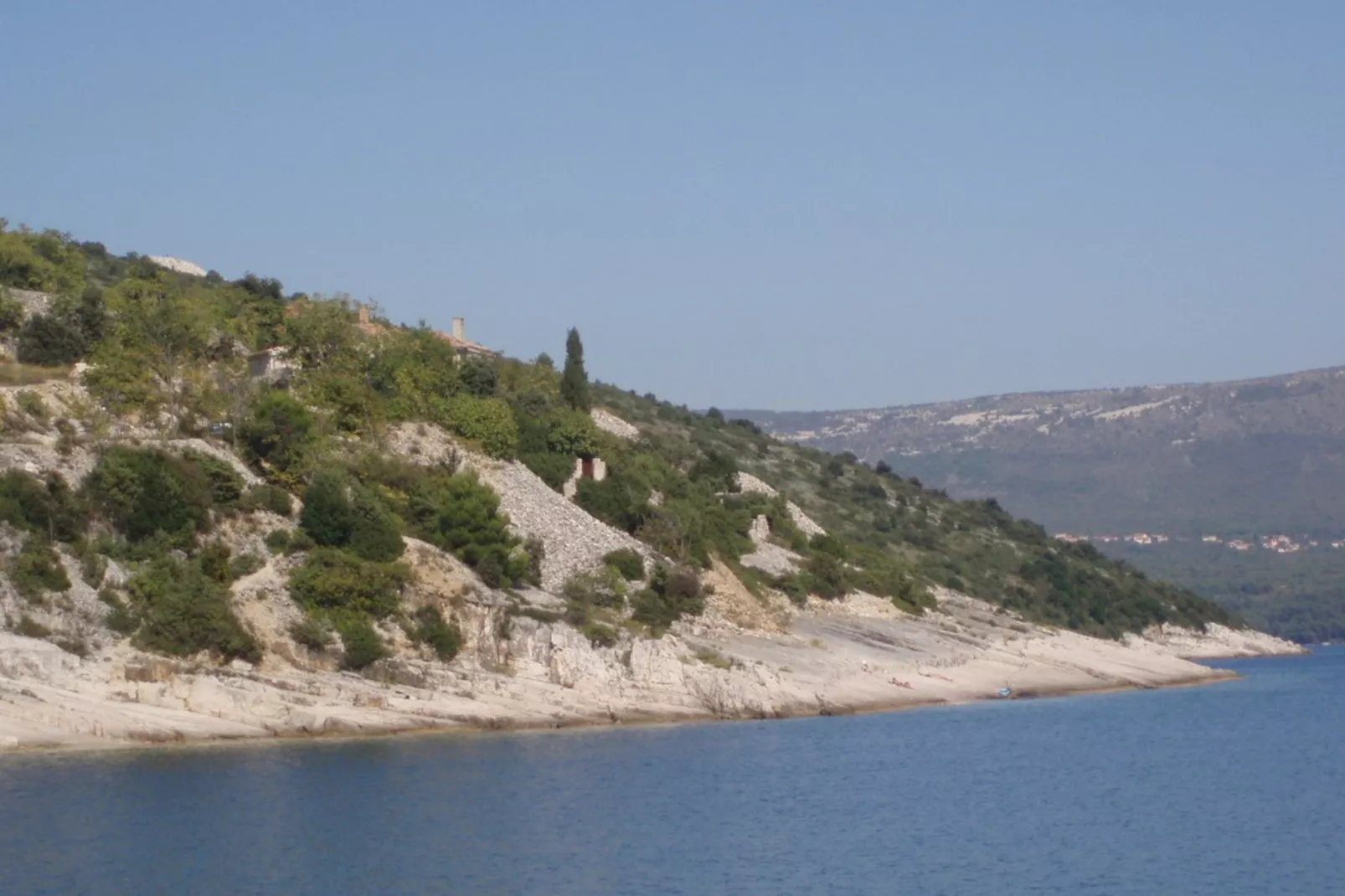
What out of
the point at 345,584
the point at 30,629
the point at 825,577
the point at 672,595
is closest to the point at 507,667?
the point at 345,584

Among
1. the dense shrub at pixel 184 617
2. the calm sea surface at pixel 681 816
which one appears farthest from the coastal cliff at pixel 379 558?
the calm sea surface at pixel 681 816

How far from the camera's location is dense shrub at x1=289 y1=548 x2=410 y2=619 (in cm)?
6438

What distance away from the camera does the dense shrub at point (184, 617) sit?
58.8m

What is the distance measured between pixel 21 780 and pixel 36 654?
9.19 meters

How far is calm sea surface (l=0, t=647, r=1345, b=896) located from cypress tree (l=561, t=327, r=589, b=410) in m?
33.7

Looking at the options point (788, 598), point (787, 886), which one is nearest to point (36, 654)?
point (787, 886)

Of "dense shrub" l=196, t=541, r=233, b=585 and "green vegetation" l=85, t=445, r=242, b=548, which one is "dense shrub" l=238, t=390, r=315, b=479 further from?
"dense shrub" l=196, t=541, r=233, b=585

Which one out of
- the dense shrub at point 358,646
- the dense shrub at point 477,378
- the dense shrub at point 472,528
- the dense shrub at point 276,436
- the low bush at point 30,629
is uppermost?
the dense shrub at point 477,378

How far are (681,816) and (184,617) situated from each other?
66.9 feet

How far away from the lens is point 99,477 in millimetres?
64312

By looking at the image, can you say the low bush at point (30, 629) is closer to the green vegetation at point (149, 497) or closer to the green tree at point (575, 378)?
the green vegetation at point (149, 497)

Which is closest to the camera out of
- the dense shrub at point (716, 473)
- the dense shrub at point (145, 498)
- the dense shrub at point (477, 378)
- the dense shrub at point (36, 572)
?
the dense shrub at point (36, 572)

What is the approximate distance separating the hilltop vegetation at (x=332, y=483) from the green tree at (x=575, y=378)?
12 centimetres

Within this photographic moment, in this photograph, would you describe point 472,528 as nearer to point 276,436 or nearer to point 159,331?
point 276,436
